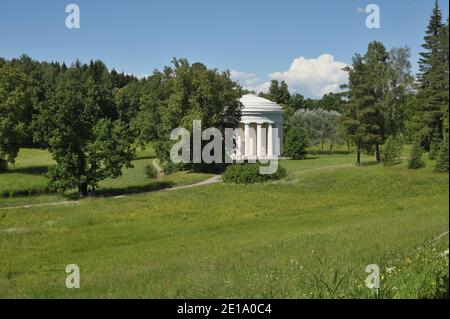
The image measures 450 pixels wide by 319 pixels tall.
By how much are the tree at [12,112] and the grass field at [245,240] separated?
48.9 feet

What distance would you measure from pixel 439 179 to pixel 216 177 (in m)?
24.1

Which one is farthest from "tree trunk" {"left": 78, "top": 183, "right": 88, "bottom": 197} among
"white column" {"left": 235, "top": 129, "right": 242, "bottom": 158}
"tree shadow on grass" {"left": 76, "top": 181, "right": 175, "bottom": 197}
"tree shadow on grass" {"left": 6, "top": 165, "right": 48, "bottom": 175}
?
"white column" {"left": 235, "top": 129, "right": 242, "bottom": 158}

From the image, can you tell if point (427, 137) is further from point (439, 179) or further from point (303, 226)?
point (303, 226)

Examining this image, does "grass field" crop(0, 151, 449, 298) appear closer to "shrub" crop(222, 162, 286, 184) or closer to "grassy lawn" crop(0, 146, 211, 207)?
"grassy lawn" crop(0, 146, 211, 207)

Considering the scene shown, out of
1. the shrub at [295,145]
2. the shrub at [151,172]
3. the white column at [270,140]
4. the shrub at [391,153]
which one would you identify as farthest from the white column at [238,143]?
the shrub at [391,153]

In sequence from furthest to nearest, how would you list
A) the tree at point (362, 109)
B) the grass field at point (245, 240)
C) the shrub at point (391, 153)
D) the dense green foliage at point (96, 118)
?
the tree at point (362, 109) < the shrub at point (391, 153) < the dense green foliage at point (96, 118) < the grass field at point (245, 240)

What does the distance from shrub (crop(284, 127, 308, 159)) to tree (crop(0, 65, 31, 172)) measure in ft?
116

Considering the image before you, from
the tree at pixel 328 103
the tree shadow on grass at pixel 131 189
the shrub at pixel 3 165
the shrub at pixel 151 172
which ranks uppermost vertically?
the tree at pixel 328 103

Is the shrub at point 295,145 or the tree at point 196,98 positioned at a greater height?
the tree at point 196,98

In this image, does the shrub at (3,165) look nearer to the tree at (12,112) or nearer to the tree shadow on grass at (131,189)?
the tree at (12,112)

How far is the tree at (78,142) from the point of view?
4206 centimetres

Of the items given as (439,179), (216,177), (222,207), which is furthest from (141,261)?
(216,177)

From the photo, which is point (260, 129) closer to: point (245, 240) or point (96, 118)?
point (96, 118)

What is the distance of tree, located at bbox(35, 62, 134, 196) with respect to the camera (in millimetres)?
42062
